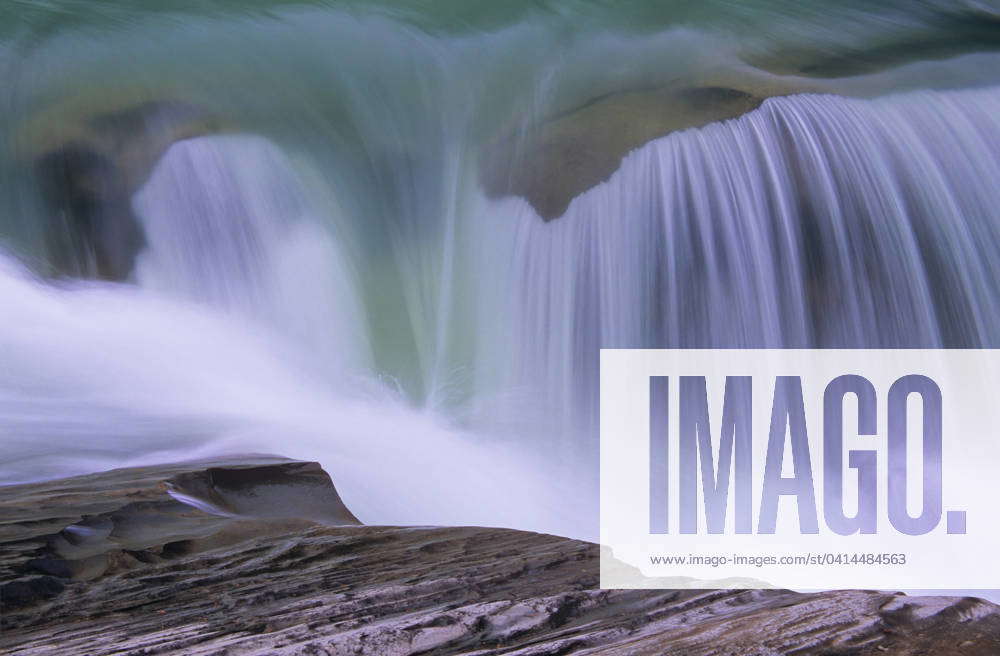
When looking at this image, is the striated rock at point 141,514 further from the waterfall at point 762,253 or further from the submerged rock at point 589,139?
the submerged rock at point 589,139

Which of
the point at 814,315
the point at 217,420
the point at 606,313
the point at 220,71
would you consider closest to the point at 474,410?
the point at 606,313

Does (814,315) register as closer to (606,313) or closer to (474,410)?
(606,313)

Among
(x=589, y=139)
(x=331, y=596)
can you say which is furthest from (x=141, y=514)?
(x=589, y=139)

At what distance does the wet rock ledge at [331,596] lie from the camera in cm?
313

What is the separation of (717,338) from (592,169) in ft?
3.86

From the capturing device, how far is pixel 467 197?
6215 mm

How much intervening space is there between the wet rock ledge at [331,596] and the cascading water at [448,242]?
37.1 inches

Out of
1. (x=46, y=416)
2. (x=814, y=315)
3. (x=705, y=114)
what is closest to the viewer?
(x=46, y=416)

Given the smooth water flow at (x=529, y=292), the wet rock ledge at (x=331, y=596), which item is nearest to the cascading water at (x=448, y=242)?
the smooth water flow at (x=529, y=292)
